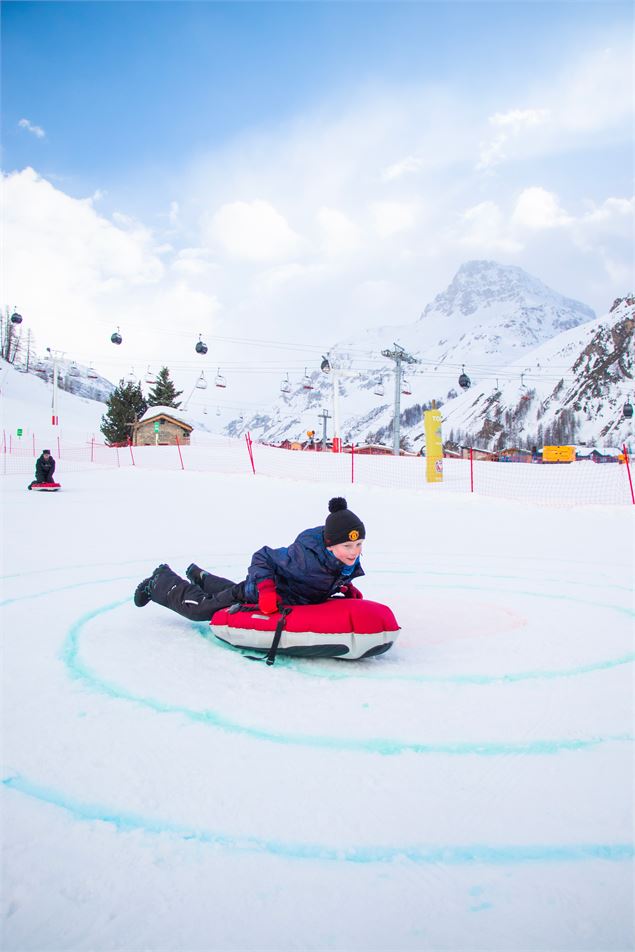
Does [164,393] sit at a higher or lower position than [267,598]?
higher

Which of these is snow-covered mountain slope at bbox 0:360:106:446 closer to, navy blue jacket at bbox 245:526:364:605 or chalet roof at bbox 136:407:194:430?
chalet roof at bbox 136:407:194:430

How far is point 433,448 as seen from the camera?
840 inches

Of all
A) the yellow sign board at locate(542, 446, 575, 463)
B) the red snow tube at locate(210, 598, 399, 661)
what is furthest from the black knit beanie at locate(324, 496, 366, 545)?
the yellow sign board at locate(542, 446, 575, 463)

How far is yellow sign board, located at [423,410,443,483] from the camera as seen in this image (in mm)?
21297

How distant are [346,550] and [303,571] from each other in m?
0.36

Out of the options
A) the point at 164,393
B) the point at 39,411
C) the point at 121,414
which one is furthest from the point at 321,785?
the point at 39,411

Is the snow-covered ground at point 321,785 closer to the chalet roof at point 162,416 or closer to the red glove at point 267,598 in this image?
the red glove at point 267,598

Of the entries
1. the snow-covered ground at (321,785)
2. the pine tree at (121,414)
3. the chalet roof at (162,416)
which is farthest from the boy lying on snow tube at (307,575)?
the pine tree at (121,414)

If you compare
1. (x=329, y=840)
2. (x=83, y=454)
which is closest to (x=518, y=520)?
(x=329, y=840)

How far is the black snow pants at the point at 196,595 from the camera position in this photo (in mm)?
4328

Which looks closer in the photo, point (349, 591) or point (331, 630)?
point (331, 630)

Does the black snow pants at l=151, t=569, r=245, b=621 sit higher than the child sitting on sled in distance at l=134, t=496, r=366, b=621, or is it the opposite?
the child sitting on sled in distance at l=134, t=496, r=366, b=621

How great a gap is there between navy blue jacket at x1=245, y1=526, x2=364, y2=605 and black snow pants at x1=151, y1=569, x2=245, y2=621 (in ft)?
1.03

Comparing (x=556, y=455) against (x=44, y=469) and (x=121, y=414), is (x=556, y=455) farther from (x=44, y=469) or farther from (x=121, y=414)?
(x=44, y=469)
